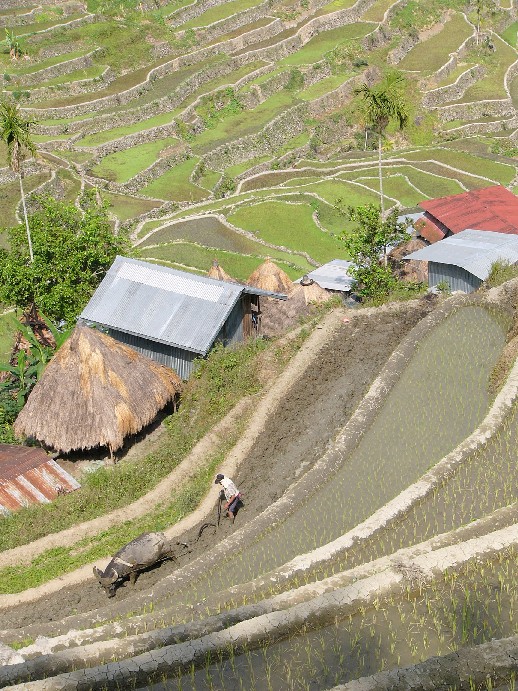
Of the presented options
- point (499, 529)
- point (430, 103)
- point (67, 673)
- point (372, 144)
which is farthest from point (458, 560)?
point (430, 103)

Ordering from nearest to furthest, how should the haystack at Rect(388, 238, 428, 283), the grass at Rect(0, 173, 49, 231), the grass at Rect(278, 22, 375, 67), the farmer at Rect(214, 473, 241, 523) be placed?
the farmer at Rect(214, 473, 241, 523), the haystack at Rect(388, 238, 428, 283), the grass at Rect(0, 173, 49, 231), the grass at Rect(278, 22, 375, 67)

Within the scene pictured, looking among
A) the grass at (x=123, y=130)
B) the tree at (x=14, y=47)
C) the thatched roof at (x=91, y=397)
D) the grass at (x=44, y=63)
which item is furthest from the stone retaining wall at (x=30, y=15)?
the thatched roof at (x=91, y=397)

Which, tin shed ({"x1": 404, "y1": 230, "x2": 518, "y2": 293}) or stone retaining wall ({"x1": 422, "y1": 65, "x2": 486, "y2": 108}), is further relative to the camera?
stone retaining wall ({"x1": 422, "y1": 65, "x2": 486, "y2": 108})

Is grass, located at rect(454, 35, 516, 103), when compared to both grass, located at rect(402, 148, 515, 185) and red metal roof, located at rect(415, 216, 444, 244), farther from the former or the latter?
red metal roof, located at rect(415, 216, 444, 244)

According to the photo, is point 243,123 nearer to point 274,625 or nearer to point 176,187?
point 176,187

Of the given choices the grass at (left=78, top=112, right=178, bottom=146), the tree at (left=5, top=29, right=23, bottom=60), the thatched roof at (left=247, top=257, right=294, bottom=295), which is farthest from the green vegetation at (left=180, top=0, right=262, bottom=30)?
the thatched roof at (left=247, top=257, right=294, bottom=295)

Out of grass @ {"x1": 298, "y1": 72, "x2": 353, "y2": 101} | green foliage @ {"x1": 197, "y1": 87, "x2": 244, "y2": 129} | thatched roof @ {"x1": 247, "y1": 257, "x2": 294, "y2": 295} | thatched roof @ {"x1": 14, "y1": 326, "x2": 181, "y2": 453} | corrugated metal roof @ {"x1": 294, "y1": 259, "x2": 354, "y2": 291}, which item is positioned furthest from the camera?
grass @ {"x1": 298, "y1": 72, "x2": 353, "y2": 101}

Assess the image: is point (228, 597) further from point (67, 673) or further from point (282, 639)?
point (67, 673)
